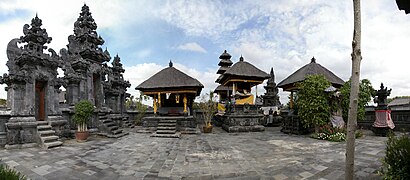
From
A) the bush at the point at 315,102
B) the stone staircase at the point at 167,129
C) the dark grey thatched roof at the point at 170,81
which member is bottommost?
the stone staircase at the point at 167,129

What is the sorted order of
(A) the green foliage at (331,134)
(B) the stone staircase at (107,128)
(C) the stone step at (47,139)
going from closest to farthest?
(C) the stone step at (47,139) < (A) the green foliage at (331,134) < (B) the stone staircase at (107,128)

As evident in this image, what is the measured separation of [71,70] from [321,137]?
15.8 meters

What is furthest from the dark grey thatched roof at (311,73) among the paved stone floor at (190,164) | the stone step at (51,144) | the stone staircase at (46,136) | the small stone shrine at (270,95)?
the stone staircase at (46,136)

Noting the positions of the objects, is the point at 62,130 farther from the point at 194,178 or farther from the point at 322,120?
the point at 322,120

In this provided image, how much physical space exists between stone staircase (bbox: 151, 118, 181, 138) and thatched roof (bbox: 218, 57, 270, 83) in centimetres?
569

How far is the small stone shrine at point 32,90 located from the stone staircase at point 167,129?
5326 millimetres

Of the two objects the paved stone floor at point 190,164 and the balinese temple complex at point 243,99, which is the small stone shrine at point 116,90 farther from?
the paved stone floor at point 190,164

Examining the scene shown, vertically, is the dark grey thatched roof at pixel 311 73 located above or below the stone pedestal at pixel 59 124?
above

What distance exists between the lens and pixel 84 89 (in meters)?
13.3

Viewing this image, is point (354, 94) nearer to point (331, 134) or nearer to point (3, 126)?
point (331, 134)

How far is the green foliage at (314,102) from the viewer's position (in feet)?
37.4

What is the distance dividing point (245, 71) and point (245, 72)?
5.6 inches

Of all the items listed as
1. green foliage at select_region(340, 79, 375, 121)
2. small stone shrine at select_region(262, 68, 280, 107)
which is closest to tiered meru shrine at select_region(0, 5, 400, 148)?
green foliage at select_region(340, 79, 375, 121)

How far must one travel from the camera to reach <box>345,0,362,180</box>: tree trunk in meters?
3.14
